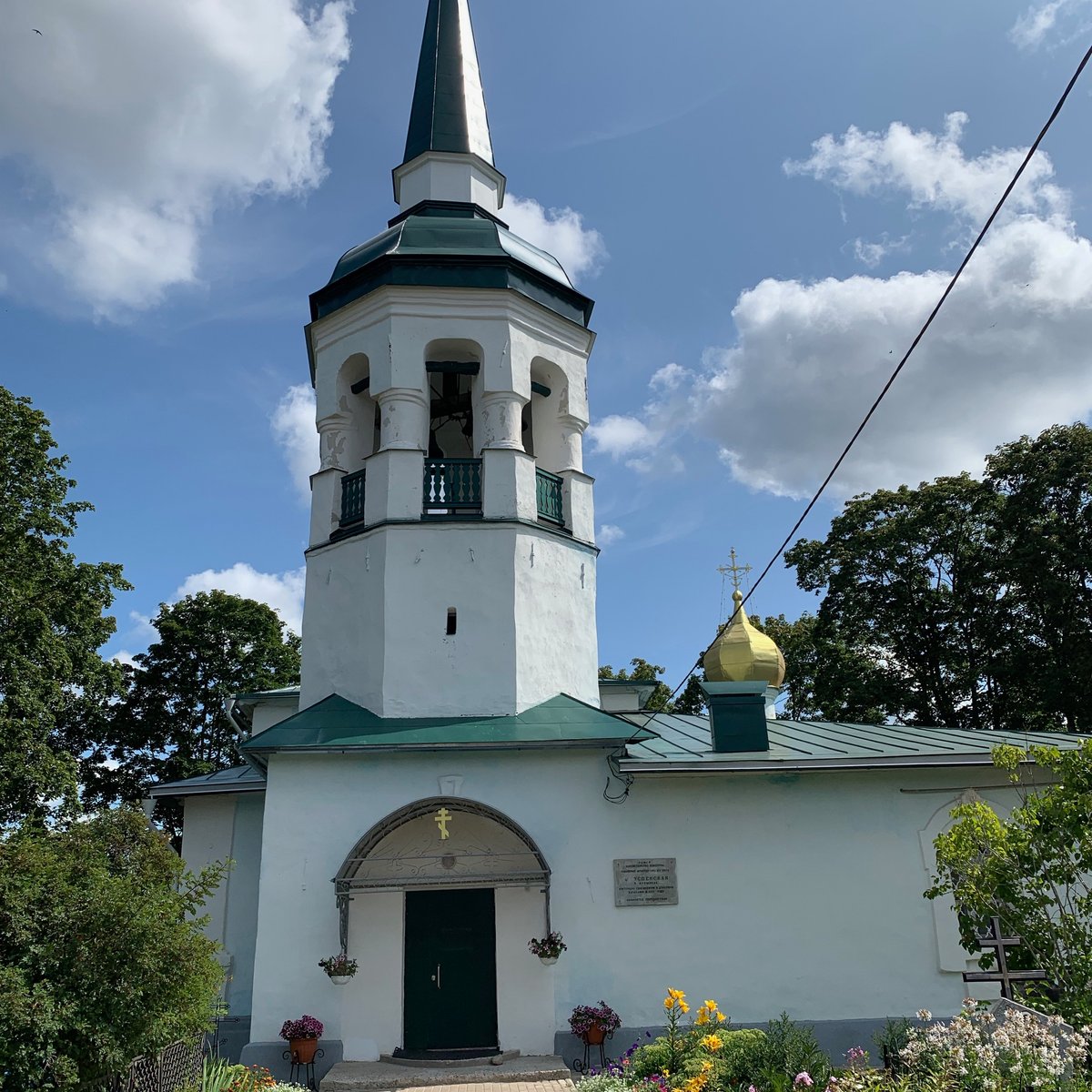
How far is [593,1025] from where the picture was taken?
30.4 ft

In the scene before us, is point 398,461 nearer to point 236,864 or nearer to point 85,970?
point 236,864

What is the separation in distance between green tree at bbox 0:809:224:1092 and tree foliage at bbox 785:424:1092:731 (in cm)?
1816

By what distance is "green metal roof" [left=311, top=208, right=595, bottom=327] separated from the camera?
12188 millimetres

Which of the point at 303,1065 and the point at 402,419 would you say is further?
the point at 402,419

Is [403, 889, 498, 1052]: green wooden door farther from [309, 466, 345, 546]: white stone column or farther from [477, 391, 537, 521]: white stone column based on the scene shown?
[309, 466, 345, 546]: white stone column

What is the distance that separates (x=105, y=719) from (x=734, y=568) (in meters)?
16.2

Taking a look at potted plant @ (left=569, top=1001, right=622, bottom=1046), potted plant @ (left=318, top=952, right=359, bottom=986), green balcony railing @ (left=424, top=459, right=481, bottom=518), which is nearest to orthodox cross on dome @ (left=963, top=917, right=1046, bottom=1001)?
potted plant @ (left=569, top=1001, right=622, bottom=1046)

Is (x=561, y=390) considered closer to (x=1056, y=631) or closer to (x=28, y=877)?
(x=28, y=877)

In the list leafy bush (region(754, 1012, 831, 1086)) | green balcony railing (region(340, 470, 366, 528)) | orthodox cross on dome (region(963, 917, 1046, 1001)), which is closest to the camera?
leafy bush (region(754, 1012, 831, 1086))

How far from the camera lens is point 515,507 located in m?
11.4

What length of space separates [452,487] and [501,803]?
3.83 m

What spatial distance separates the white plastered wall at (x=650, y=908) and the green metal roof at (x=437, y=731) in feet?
0.81


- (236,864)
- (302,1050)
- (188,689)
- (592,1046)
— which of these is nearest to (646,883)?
(592,1046)

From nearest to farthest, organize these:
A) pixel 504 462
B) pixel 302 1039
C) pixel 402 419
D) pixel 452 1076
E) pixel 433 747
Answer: pixel 452 1076, pixel 302 1039, pixel 433 747, pixel 504 462, pixel 402 419
